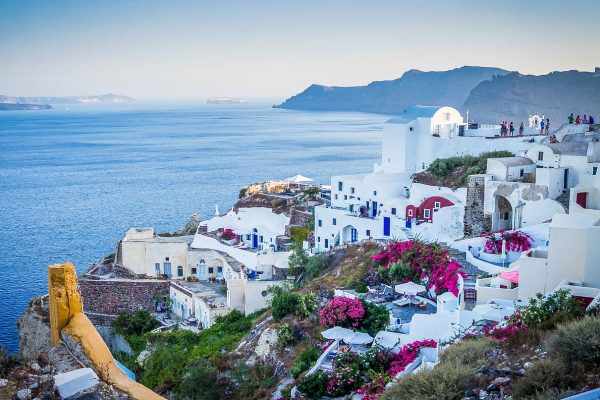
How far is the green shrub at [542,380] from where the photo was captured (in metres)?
7.71

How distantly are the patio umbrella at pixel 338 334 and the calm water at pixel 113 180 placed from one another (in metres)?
20.1

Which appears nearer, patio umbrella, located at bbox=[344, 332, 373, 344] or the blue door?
patio umbrella, located at bbox=[344, 332, 373, 344]

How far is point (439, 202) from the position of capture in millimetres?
27609

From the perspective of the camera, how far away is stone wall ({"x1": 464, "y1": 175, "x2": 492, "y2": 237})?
84.7 ft

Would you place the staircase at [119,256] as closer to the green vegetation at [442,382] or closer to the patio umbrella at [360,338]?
the patio umbrella at [360,338]

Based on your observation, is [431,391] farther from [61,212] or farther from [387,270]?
[61,212]

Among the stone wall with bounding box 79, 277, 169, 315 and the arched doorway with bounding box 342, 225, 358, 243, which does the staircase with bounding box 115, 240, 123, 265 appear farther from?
the arched doorway with bounding box 342, 225, 358, 243

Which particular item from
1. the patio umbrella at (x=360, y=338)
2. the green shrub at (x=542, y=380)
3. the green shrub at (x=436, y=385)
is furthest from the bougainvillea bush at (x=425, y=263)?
the green shrub at (x=542, y=380)

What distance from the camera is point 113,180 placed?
80.8 m

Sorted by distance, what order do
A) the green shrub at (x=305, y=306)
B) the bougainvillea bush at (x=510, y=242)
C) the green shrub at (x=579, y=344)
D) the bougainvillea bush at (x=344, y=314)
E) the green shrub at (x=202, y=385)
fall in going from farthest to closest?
the bougainvillea bush at (x=510, y=242), the green shrub at (x=305, y=306), the green shrub at (x=202, y=385), the bougainvillea bush at (x=344, y=314), the green shrub at (x=579, y=344)

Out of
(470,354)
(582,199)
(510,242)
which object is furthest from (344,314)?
(582,199)

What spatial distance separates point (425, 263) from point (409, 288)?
7.21 ft

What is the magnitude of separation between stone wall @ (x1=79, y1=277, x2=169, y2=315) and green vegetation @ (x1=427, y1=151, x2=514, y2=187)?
13472 mm

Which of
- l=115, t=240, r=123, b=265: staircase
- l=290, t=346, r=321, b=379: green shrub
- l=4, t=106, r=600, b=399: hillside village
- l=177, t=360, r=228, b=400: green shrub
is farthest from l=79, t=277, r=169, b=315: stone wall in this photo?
l=290, t=346, r=321, b=379: green shrub
